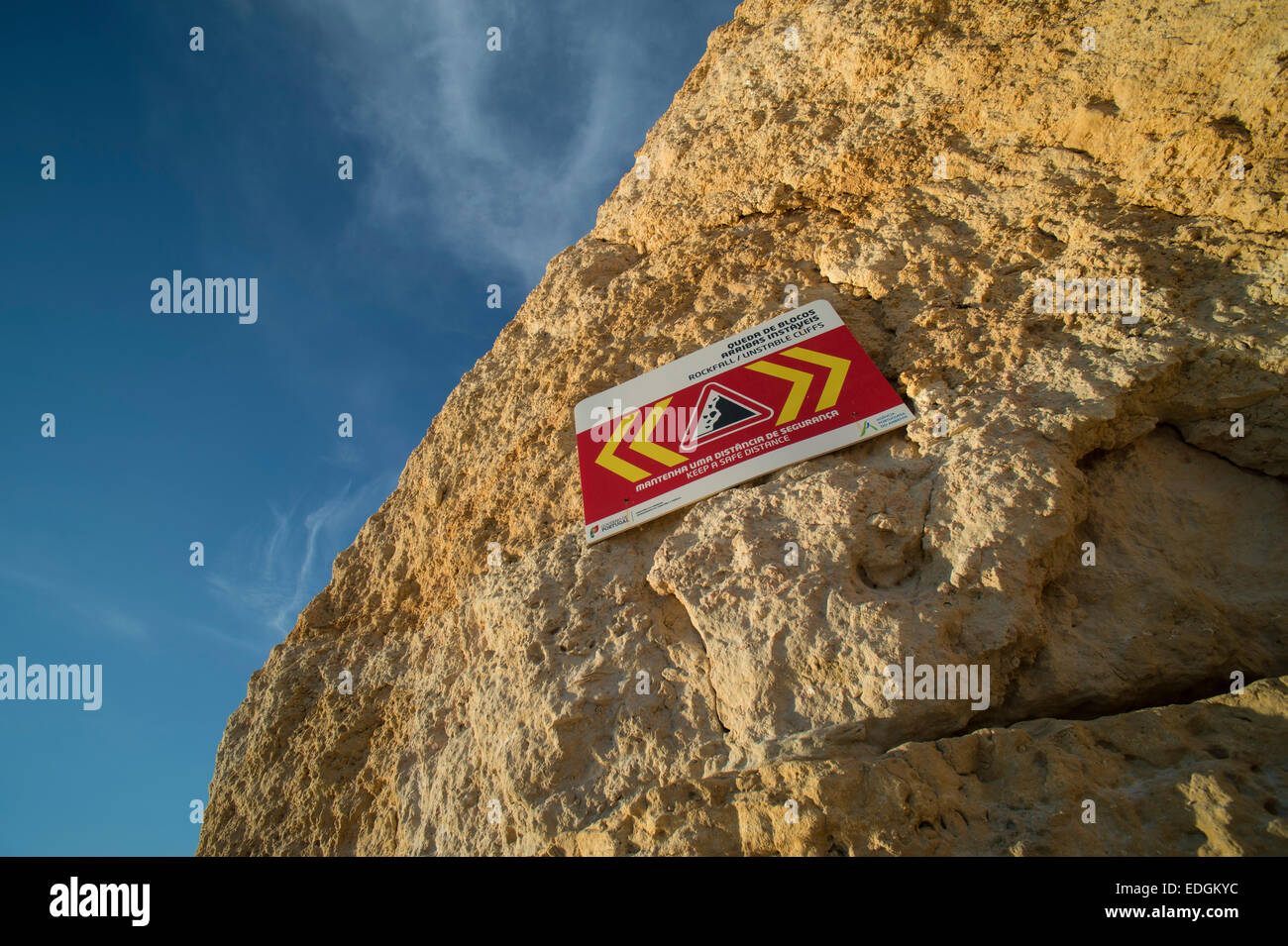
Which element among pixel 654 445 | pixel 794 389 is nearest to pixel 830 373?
pixel 794 389

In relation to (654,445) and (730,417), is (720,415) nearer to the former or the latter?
(730,417)

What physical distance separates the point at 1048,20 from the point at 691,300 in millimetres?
2430

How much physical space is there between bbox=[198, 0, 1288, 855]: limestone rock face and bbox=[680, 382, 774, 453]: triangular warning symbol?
0.37 m

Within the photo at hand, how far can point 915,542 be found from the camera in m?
3.04

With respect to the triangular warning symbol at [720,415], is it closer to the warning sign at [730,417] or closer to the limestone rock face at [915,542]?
the warning sign at [730,417]

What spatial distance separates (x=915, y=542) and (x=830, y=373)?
99cm

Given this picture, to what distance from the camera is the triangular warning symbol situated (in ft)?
12.2

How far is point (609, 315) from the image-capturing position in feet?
15.8

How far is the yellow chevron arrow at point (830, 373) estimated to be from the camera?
11.7 feet

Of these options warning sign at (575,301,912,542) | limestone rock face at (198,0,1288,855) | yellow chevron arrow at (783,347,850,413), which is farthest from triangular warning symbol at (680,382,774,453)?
limestone rock face at (198,0,1288,855)

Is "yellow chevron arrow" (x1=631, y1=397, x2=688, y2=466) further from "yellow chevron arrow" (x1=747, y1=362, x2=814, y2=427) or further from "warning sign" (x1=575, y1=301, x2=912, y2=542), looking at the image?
"yellow chevron arrow" (x1=747, y1=362, x2=814, y2=427)

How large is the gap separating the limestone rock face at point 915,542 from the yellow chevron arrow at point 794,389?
1.01ft
